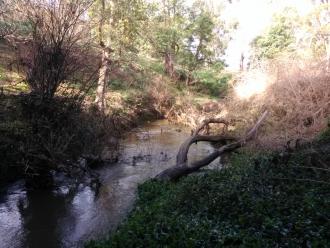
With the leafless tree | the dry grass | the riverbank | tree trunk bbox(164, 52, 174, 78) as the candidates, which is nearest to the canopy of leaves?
tree trunk bbox(164, 52, 174, 78)

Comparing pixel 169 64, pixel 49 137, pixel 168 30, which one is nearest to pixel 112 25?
pixel 49 137

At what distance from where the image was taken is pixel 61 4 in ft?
30.1

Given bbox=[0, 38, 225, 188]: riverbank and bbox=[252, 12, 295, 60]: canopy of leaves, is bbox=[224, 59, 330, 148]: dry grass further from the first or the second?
bbox=[252, 12, 295, 60]: canopy of leaves

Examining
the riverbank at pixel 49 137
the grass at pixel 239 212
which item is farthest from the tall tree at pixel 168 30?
the grass at pixel 239 212

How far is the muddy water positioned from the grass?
3.31 ft

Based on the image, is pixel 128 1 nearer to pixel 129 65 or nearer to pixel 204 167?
pixel 129 65

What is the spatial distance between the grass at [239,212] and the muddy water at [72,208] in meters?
1.01

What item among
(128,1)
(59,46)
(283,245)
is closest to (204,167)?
(59,46)

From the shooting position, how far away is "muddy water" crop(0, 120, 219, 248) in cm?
731

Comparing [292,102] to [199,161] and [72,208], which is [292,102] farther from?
[72,208]

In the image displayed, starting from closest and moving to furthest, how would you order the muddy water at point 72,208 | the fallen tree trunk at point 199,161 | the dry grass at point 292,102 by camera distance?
the muddy water at point 72,208 → the fallen tree trunk at point 199,161 → the dry grass at point 292,102

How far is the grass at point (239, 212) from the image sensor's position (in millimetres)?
5320

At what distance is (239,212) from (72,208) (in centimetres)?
449

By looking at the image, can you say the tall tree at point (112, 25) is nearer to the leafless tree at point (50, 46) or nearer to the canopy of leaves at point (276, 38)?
the leafless tree at point (50, 46)
